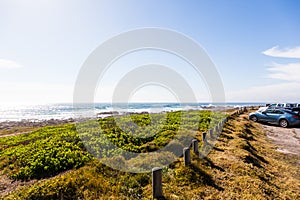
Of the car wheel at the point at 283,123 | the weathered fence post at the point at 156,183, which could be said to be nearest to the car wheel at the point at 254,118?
the car wheel at the point at 283,123

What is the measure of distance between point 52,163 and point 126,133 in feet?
15.3

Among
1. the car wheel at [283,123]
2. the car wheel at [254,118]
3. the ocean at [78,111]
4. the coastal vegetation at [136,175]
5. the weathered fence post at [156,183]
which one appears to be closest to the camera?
the weathered fence post at [156,183]

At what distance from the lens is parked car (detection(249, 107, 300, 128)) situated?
2019cm

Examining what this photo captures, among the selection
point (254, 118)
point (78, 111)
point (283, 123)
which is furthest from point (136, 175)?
point (78, 111)

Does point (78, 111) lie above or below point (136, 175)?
below

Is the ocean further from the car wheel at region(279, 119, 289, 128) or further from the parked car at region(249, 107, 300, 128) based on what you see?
the car wheel at region(279, 119, 289, 128)

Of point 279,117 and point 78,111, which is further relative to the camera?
point 78,111

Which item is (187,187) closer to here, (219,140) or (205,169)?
(205,169)

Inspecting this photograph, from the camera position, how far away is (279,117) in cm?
2111

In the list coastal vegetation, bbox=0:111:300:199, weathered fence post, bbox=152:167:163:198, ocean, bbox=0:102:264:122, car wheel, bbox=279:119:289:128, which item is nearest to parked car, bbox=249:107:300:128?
car wheel, bbox=279:119:289:128

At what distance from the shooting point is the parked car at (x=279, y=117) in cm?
2019

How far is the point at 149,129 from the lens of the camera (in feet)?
40.8

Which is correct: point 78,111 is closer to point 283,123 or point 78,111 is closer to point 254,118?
point 254,118

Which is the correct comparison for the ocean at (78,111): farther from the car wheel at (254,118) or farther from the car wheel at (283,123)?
the car wheel at (283,123)
